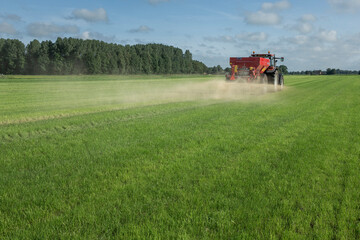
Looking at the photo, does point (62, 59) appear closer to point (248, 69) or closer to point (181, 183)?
point (248, 69)

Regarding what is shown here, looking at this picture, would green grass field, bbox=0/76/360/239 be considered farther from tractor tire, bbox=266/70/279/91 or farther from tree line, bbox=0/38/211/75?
tree line, bbox=0/38/211/75

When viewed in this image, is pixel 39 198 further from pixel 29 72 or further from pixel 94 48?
pixel 94 48

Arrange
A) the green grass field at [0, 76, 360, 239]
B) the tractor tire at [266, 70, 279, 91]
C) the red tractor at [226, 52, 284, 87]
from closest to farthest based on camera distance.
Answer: the green grass field at [0, 76, 360, 239]
the red tractor at [226, 52, 284, 87]
the tractor tire at [266, 70, 279, 91]

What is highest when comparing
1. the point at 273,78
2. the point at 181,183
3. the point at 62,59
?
the point at 62,59

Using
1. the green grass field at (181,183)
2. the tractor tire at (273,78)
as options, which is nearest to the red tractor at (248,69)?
the tractor tire at (273,78)

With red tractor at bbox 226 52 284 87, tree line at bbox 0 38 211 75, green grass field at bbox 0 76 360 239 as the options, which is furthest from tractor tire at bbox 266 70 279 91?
tree line at bbox 0 38 211 75

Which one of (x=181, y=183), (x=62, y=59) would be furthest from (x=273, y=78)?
(x=62, y=59)

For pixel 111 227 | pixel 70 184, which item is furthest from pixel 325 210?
pixel 70 184

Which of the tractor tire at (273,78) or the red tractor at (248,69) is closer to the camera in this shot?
the red tractor at (248,69)

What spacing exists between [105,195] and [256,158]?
121 inches

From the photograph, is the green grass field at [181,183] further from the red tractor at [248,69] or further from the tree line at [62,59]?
the tree line at [62,59]

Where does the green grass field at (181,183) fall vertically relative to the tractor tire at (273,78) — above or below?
below

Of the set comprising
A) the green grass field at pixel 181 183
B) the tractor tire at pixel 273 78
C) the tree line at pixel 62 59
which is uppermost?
the tree line at pixel 62 59

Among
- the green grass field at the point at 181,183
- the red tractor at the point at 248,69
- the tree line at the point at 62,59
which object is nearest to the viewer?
the green grass field at the point at 181,183
